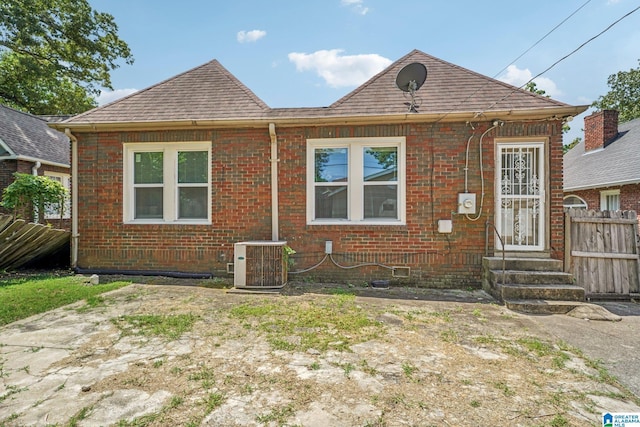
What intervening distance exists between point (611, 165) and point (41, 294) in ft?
62.2

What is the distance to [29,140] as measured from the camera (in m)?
12.7

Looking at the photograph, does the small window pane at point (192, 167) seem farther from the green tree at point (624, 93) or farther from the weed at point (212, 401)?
the green tree at point (624, 93)

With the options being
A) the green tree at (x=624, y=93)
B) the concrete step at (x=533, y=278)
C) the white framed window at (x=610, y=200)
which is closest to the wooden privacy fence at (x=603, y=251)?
the concrete step at (x=533, y=278)

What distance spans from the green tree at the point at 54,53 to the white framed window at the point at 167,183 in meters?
15.8

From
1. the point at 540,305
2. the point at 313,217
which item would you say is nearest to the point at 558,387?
the point at 540,305

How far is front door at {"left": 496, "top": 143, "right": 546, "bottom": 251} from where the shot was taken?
6.17 metres

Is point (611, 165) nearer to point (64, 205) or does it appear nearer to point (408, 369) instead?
point (408, 369)

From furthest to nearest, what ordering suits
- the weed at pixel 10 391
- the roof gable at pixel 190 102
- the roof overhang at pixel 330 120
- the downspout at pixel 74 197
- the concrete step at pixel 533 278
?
the downspout at pixel 74 197 → the roof gable at pixel 190 102 → the roof overhang at pixel 330 120 → the concrete step at pixel 533 278 → the weed at pixel 10 391

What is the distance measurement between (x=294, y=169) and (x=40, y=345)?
468 centimetres

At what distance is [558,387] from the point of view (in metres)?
2.73

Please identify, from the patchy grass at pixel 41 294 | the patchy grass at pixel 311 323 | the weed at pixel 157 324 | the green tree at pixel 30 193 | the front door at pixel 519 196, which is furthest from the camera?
the green tree at pixel 30 193

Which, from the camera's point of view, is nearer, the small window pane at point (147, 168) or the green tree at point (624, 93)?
the small window pane at point (147, 168)

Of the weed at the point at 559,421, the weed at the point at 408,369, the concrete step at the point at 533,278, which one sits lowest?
the weed at the point at 559,421

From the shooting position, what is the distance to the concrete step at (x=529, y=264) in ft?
18.9
